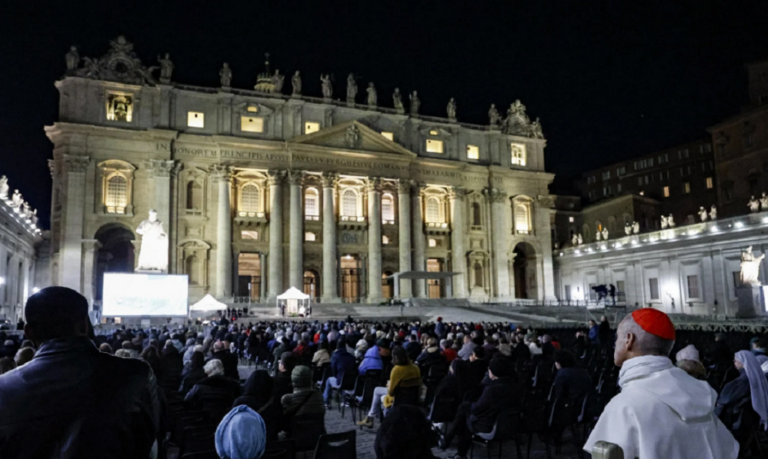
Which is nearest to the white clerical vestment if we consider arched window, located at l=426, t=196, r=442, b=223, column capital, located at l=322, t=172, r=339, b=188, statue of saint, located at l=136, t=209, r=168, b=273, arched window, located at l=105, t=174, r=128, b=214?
statue of saint, located at l=136, t=209, r=168, b=273

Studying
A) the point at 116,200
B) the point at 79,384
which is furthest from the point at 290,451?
the point at 116,200

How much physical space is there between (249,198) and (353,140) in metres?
10.0

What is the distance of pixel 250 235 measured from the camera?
1898 inches

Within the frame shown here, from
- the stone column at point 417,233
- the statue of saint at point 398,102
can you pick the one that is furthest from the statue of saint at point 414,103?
the stone column at point 417,233

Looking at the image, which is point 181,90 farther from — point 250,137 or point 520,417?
point 520,417

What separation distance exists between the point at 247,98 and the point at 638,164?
4419 cm

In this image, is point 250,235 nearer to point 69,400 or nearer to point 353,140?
point 353,140

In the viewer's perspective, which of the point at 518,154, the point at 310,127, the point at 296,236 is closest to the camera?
the point at 296,236

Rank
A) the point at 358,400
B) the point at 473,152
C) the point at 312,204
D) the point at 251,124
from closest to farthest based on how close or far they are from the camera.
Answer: the point at 358,400 → the point at 251,124 → the point at 312,204 → the point at 473,152

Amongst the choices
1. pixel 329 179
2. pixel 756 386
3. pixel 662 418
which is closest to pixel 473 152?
pixel 329 179

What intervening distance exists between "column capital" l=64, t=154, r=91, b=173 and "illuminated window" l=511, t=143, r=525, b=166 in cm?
3813

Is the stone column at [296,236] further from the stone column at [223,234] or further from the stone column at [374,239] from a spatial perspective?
the stone column at [374,239]

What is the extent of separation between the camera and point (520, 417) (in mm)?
7863

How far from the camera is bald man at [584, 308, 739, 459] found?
2.58m
